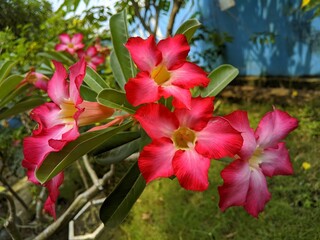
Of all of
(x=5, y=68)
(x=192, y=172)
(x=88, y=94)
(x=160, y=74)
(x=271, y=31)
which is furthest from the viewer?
(x=271, y=31)

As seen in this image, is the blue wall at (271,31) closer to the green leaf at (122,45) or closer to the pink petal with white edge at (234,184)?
the green leaf at (122,45)

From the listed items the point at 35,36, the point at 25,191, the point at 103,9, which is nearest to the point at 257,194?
the point at 103,9

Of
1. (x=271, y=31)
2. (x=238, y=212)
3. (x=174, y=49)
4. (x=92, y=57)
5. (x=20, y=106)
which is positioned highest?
(x=174, y=49)

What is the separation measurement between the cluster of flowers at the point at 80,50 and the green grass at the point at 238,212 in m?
1.03

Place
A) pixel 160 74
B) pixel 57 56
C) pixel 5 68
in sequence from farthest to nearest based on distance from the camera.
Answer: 1. pixel 57 56
2. pixel 5 68
3. pixel 160 74

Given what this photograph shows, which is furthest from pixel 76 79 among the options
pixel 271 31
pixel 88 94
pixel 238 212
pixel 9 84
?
pixel 271 31

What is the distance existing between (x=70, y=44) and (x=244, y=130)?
152 centimetres

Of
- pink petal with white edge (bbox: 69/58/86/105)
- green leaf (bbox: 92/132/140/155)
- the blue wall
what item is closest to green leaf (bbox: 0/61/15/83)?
green leaf (bbox: 92/132/140/155)

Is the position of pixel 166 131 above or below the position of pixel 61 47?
above

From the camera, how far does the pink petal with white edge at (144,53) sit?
1.92ft

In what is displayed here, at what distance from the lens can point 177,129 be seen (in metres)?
0.56

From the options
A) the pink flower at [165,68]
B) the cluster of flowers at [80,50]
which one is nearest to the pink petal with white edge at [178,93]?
the pink flower at [165,68]

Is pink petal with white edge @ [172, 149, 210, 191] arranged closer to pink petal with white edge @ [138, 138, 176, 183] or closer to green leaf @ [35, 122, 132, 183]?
pink petal with white edge @ [138, 138, 176, 183]

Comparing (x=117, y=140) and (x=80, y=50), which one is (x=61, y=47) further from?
(x=117, y=140)
